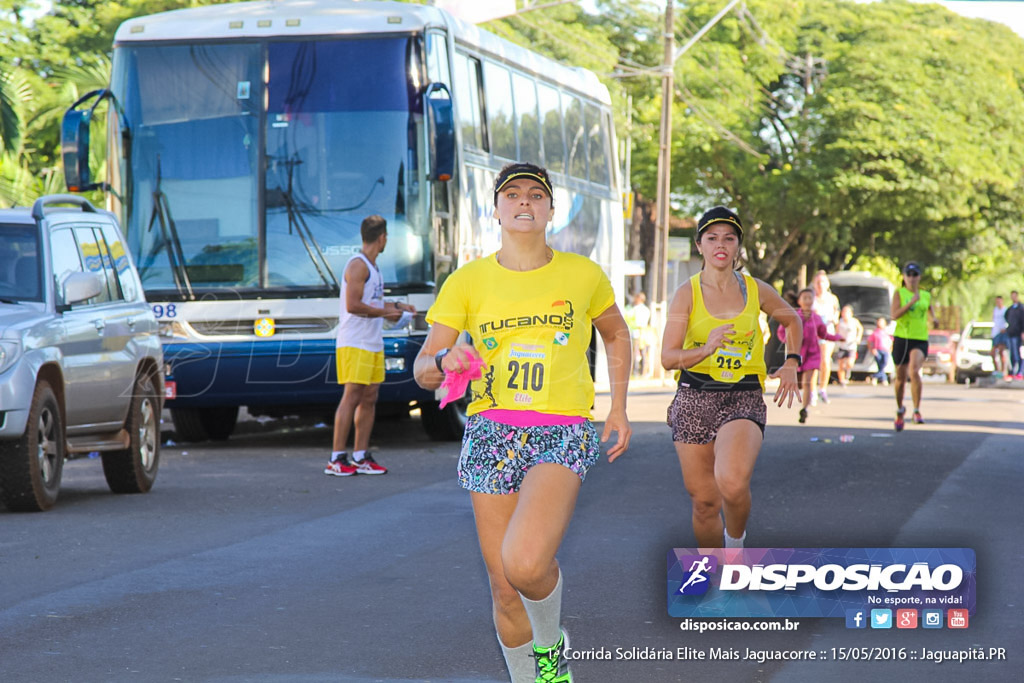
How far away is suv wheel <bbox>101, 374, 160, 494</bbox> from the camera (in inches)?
455

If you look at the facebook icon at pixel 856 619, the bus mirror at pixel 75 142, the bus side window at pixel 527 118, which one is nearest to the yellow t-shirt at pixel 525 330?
the facebook icon at pixel 856 619

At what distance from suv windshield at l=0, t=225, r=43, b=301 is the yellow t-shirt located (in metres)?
5.95

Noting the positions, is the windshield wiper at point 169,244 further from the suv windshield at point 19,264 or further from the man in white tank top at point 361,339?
the suv windshield at point 19,264

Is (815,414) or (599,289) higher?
(599,289)

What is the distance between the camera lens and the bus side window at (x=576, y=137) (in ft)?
67.6

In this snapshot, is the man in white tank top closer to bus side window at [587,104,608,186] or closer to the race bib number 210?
the race bib number 210

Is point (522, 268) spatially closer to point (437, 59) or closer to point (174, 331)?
point (174, 331)

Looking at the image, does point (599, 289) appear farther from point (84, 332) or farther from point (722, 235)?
point (84, 332)

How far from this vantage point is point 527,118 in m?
18.7

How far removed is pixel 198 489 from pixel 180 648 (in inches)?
228

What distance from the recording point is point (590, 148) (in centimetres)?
2173

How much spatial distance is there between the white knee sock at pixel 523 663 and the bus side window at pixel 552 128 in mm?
14331

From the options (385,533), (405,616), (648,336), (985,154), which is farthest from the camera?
(985,154)

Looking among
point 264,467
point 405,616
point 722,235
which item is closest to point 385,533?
point 405,616
